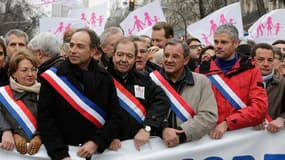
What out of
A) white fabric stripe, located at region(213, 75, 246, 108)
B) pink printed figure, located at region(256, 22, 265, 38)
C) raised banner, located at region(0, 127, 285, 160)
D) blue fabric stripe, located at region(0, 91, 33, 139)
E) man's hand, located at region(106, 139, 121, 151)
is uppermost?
pink printed figure, located at region(256, 22, 265, 38)

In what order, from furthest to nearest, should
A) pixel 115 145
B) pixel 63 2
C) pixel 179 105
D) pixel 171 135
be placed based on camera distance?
pixel 63 2 < pixel 179 105 < pixel 171 135 < pixel 115 145

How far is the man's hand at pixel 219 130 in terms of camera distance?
5043 millimetres

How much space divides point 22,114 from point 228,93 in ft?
6.15

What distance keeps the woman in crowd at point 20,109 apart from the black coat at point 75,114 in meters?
0.19

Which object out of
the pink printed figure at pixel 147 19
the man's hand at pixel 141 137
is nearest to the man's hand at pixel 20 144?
the man's hand at pixel 141 137

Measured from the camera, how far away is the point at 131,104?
15.9 feet

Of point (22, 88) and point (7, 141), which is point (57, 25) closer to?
point (22, 88)

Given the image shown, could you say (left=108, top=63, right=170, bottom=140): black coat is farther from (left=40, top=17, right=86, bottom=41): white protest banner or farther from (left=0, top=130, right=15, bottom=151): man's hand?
(left=40, top=17, right=86, bottom=41): white protest banner

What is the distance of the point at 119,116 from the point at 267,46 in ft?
7.04

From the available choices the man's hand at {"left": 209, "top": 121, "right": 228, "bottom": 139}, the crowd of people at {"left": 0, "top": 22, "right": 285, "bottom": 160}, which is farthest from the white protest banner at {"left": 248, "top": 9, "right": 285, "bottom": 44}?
the man's hand at {"left": 209, "top": 121, "right": 228, "bottom": 139}

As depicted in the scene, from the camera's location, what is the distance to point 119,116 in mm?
4684

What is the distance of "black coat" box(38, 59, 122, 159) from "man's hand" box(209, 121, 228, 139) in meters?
0.94

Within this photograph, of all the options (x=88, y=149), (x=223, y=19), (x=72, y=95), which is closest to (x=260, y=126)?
(x=88, y=149)

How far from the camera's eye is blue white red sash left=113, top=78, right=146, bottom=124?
4844mm
